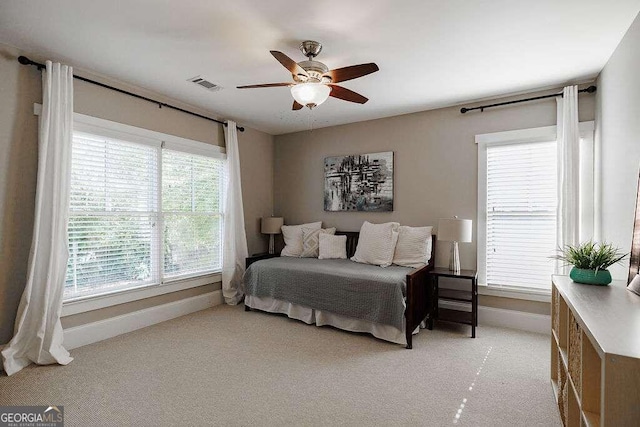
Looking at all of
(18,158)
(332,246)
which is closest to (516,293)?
(332,246)

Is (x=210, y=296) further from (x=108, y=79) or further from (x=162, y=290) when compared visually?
(x=108, y=79)

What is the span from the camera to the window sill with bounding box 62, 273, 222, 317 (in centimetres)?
292

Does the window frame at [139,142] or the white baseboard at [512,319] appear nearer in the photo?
the window frame at [139,142]

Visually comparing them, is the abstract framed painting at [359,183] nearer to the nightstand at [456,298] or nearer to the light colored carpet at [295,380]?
the nightstand at [456,298]

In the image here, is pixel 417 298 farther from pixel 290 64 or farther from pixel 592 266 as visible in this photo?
pixel 290 64

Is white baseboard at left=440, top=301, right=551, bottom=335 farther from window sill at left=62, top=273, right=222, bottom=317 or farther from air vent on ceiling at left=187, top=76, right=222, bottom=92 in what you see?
air vent on ceiling at left=187, top=76, right=222, bottom=92

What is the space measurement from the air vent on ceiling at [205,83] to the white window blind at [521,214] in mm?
3080

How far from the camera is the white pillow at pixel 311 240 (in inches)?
176

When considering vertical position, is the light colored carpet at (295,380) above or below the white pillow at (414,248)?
below

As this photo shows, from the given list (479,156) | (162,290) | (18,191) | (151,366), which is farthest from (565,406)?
(18,191)

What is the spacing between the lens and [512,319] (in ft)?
11.4

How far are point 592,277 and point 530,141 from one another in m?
1.97

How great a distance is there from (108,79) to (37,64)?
56cm

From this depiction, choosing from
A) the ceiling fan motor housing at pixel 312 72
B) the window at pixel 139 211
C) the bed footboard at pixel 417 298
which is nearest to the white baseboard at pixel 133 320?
the window at pixel 139 211
